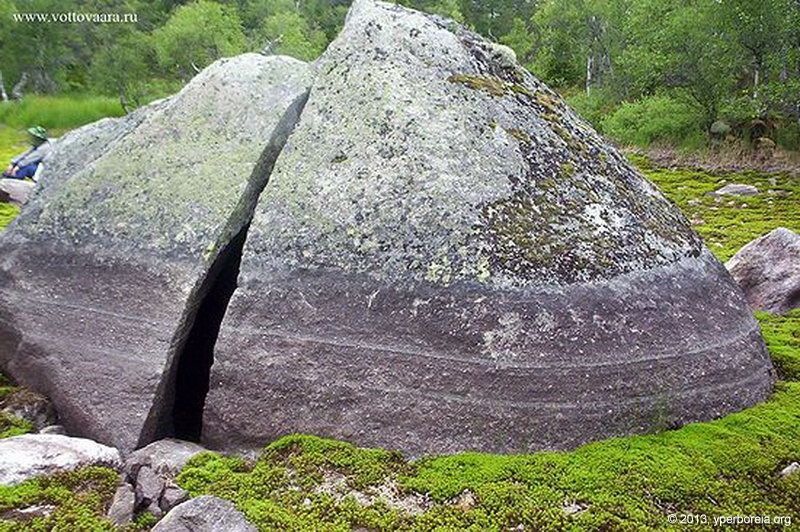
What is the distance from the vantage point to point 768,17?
1177 inches

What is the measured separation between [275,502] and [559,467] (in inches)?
90.9

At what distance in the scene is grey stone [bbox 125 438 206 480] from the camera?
6273 mm

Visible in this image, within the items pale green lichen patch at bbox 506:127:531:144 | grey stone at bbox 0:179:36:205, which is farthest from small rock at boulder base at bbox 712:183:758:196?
grey stone at bbox 0:179:36:205

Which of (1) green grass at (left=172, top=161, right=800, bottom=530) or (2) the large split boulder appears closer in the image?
(1) green grass at (left=172, top=161, right=800, bottom=530)

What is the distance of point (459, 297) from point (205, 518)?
2.86m

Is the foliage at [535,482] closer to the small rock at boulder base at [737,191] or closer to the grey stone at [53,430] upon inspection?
the grey stone at [53,430]

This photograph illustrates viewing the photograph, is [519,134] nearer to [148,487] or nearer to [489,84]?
[489,84]

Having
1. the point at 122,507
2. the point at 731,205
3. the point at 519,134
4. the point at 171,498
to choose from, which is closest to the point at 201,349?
the point at 171,498

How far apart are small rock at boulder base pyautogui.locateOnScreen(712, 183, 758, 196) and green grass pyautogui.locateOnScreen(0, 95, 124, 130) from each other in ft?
110

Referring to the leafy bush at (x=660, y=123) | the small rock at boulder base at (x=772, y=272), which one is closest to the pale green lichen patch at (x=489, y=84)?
the small rock at boulder base at (x=772, y=272)

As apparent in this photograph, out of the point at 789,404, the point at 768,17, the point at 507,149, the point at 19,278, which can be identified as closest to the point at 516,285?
the point at 507,149

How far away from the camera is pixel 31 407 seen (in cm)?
740

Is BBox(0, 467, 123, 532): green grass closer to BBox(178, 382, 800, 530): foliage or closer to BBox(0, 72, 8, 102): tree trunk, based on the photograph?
BBox(178, 382, 800, 530): foliage

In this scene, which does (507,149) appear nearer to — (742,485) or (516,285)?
(516,285)
